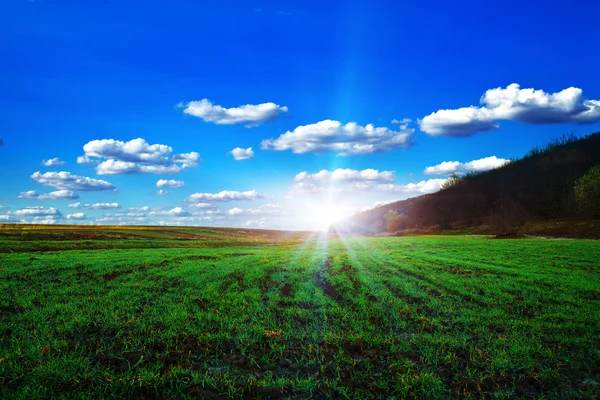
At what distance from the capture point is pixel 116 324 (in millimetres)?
9594

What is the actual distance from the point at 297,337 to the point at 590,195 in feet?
228

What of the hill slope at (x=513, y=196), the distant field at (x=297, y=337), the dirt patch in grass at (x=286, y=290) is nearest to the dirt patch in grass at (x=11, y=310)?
the distant field at (x=297, y=337)

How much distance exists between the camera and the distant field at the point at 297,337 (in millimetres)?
6539

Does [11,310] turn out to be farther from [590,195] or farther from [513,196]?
[513,196]

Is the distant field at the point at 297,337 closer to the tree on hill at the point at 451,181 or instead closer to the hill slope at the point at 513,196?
the hill slope at the point at 513,196

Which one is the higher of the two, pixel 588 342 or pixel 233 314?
pixel 233 314

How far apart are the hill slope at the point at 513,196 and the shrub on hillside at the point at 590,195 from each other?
3415 mm

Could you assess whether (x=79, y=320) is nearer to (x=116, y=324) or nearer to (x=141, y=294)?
(x=116, y=324)

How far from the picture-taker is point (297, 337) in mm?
8914

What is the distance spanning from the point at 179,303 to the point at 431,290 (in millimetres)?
9967

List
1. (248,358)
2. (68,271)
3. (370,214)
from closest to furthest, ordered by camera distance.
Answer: (248,358) < (68,271) < (370,214)

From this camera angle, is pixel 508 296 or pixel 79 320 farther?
pixel 508 296

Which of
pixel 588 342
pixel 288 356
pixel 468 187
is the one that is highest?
pixel 468 187

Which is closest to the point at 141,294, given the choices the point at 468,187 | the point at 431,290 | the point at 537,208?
the point at 431,290
